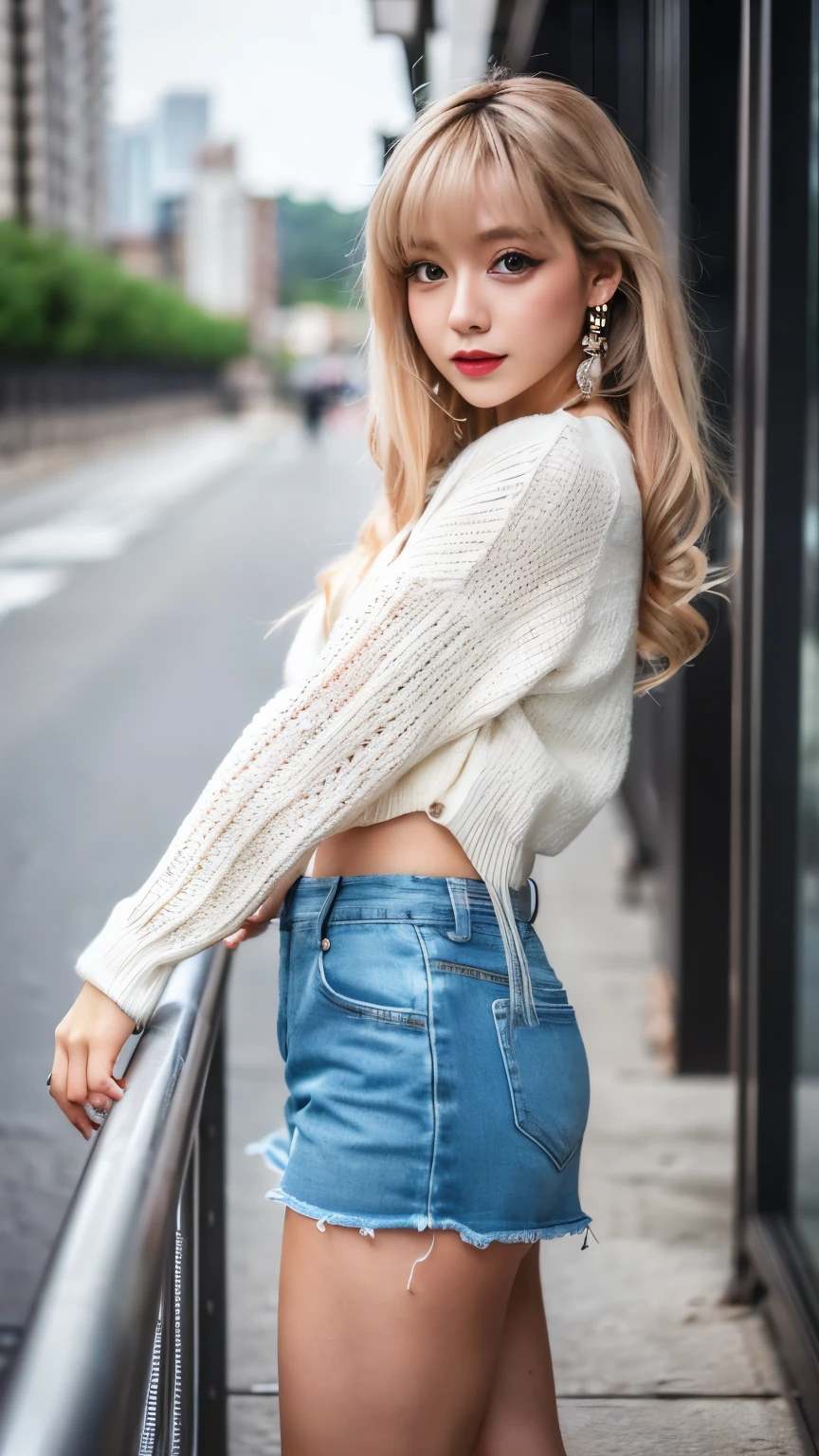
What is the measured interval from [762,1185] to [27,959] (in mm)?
2885

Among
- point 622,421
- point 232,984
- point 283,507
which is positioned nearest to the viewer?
point 622,421

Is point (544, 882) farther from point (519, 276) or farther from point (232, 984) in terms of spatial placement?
point (519, 276)

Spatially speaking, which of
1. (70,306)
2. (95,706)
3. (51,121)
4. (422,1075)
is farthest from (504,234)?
(51,121)

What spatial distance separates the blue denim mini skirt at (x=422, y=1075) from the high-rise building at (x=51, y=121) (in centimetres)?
1603

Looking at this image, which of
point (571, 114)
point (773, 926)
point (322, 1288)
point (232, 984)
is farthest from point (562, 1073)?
point (232, 984)

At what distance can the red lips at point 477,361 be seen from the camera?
1.30 m

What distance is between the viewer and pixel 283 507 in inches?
802

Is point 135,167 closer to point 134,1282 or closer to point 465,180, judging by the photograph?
point 465,180

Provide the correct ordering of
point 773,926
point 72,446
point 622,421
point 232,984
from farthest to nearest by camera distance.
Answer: point 72,446 < point 232,984 < point 773,926 < point 622,421

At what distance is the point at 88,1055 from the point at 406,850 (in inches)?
12.1

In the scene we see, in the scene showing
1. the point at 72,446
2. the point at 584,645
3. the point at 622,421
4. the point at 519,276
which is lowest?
the point at 72,446

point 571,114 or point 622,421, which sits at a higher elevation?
point 571,114

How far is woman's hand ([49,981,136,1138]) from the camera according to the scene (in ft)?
3.82

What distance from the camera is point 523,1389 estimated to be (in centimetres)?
139
